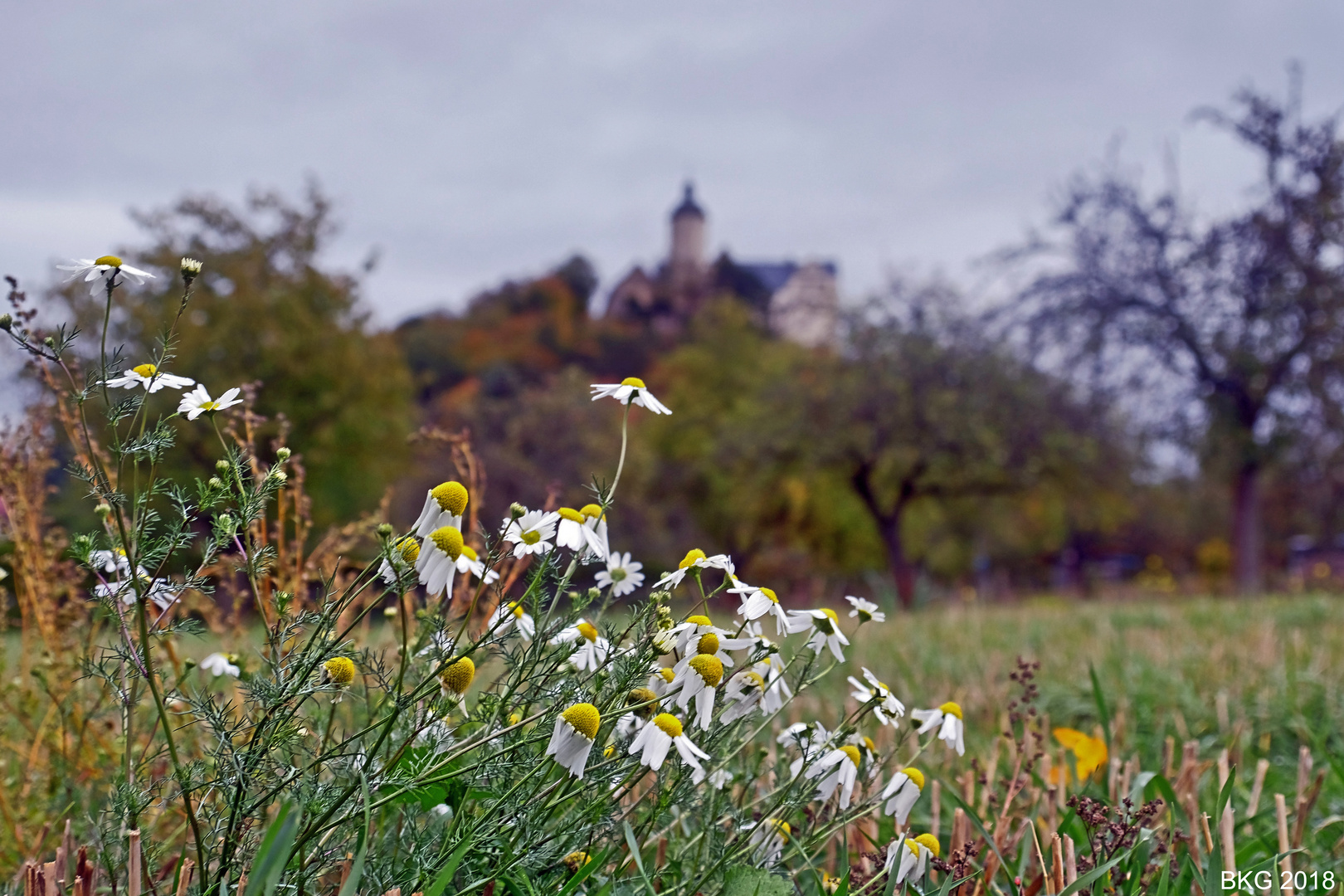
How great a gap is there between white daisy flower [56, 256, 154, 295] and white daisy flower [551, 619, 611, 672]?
0.71 metres

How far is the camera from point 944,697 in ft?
11.1

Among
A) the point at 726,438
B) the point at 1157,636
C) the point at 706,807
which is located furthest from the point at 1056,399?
the point at 706,807

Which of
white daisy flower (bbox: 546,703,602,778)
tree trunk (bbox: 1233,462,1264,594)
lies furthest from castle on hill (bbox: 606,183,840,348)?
white daisy flower (bbox: 546,703,602,778)

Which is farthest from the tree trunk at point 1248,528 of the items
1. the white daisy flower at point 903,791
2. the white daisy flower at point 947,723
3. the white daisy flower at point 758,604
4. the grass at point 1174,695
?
the white daisy flower at point 758,604

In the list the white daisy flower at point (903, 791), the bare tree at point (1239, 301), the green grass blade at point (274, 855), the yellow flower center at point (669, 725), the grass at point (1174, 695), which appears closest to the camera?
the green grass blade at point (274, 855)

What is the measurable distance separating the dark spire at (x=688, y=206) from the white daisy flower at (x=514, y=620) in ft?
232

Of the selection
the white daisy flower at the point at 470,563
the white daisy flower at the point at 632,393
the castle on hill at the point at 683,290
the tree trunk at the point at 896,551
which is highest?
the castle on hill at the point at 683,290

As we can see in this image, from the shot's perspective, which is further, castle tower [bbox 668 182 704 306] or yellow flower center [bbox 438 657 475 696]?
castle tower [bbox 668 182 704 306]

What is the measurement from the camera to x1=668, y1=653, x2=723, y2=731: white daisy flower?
131cm

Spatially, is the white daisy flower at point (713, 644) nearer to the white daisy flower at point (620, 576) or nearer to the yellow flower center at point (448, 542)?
the white daisy flower at point (620, 576)

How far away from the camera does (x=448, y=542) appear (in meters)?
1.18

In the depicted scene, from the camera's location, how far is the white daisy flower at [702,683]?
131 cm

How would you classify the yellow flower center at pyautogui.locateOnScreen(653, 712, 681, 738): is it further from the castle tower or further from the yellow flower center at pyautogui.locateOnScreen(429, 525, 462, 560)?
the castle tower

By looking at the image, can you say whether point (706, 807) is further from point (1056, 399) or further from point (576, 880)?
point (1056, 399)
